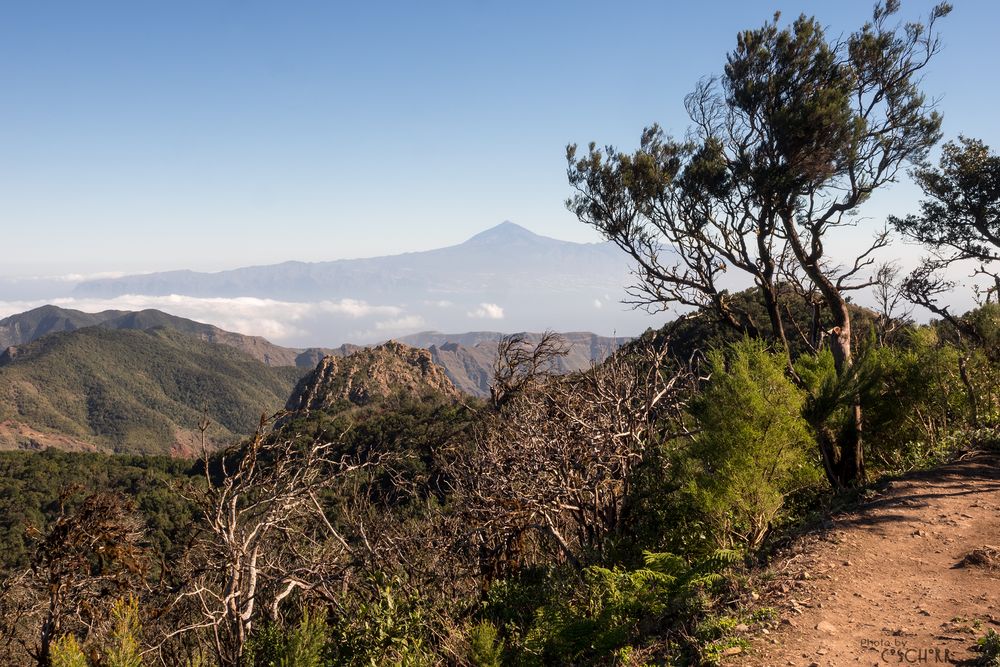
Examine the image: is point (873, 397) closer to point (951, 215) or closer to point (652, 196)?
point (652, 196)

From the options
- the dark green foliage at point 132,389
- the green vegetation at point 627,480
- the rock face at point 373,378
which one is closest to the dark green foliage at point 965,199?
the green vegetation at point 627,480

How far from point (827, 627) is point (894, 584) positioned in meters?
1.17

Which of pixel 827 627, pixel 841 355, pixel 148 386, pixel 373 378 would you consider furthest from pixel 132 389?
pixel 827 627

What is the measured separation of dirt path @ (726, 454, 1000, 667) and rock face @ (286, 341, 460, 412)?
65.6 meters

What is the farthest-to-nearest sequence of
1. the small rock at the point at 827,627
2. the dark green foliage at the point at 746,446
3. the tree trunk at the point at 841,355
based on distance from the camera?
the tree trunk at the point at 841,355 → the dark green foliage at the point at 746,446 → the small rock at the point at 827,627

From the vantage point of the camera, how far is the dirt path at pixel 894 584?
4.46m

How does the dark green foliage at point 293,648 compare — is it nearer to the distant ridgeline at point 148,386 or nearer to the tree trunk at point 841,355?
the tree trunk at point 841,355

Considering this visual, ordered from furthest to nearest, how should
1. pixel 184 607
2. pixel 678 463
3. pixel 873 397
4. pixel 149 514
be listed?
1. pixel 149 514
2. pixel 184 607
3. pixel 873 397
4. pixel 678 463

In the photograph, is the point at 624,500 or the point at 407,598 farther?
the point at 624,500

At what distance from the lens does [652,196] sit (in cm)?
1215

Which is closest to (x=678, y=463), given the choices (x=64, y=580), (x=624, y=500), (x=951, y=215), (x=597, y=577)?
(x=624, y=500)

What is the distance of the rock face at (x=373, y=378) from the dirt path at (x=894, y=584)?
65.6 meters

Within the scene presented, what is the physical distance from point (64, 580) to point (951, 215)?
22645 millimetres

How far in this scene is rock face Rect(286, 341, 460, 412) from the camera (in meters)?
75.1
